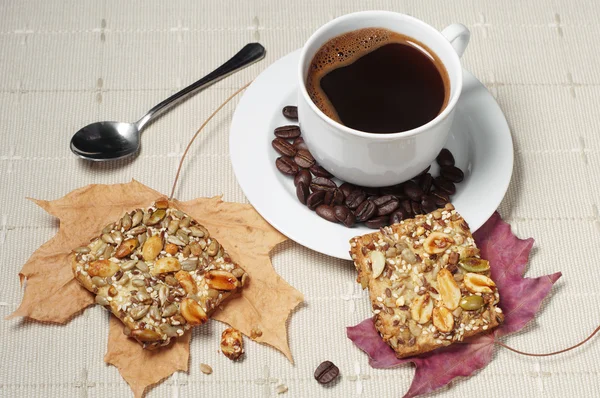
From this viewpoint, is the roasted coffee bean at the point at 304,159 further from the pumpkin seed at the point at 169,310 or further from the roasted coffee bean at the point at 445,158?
the pumpkin seed at the point at 169,310

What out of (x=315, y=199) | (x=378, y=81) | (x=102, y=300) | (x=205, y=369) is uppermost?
(x=378, y=81)

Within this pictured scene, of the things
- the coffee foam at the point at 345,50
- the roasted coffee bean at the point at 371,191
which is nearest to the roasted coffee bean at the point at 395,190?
the roasted coffee bean at the point at 371,191

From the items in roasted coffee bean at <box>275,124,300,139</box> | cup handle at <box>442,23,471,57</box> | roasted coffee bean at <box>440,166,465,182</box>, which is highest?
cup handle at <box>442,23,471,57</box>

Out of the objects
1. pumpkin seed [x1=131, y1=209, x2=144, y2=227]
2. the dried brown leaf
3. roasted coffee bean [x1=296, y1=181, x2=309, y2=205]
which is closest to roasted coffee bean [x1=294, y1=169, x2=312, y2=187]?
roasted coffee bean [x1=296, y1=181, x2=309, y2=205]

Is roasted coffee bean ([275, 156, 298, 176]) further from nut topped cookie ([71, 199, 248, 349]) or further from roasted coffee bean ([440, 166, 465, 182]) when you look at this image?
roasted coffee bean ([440, 166, 465, 182])

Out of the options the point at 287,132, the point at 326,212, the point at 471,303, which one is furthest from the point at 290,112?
the point at 471,303

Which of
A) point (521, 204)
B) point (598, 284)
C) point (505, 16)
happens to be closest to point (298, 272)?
point (521, 204)

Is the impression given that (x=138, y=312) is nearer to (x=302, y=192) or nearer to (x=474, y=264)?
(x=302, y=192)
